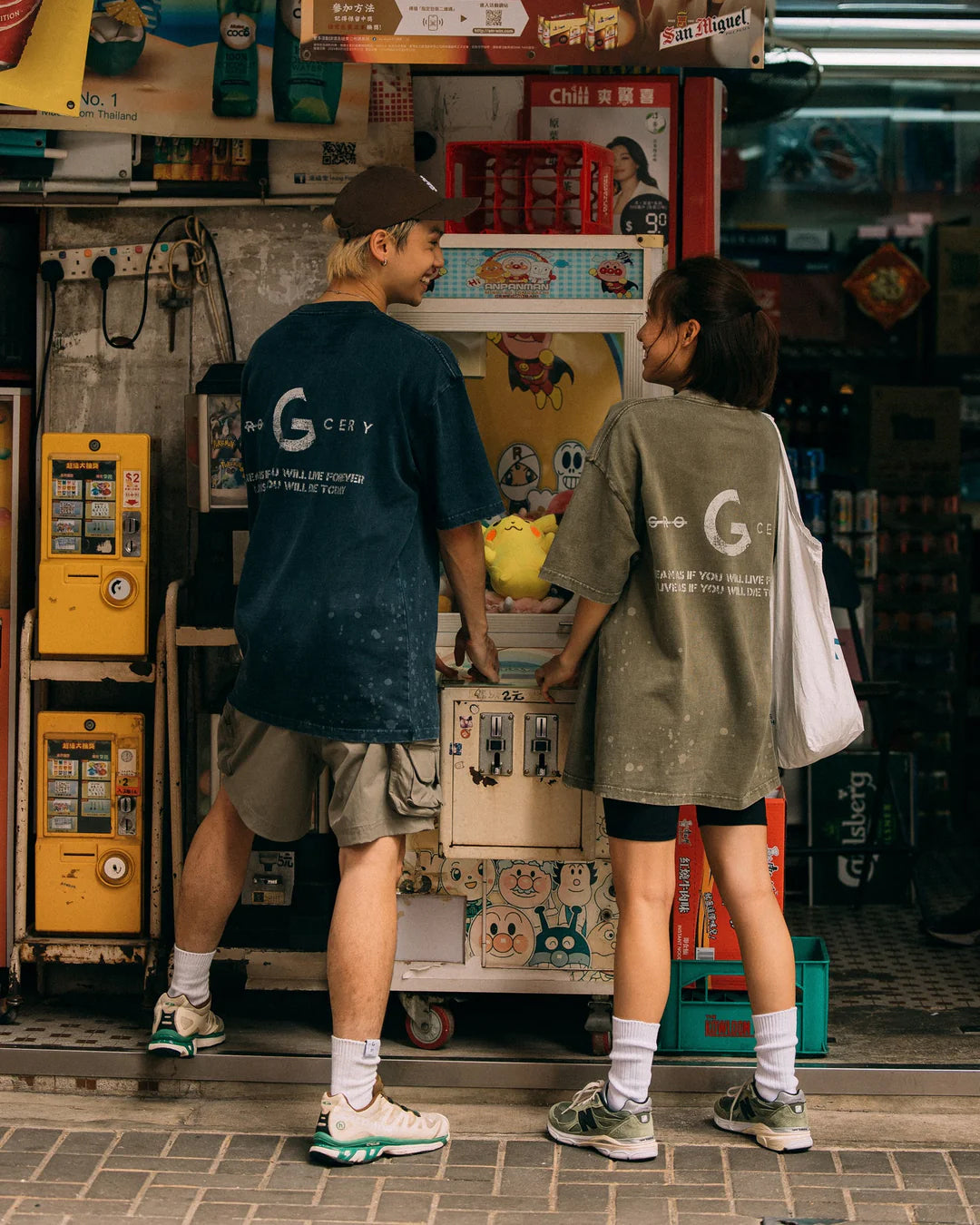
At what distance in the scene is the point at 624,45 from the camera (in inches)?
146

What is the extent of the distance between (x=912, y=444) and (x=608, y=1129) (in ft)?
15.0

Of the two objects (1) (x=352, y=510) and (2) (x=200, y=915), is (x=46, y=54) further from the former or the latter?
(2) (x=200, y=915)

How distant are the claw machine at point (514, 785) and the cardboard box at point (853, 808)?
226cm

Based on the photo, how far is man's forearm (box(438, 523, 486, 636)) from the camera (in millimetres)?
3402

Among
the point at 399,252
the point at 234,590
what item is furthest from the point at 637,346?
the point at 234,590

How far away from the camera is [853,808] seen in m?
6.04

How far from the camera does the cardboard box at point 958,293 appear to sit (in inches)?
292

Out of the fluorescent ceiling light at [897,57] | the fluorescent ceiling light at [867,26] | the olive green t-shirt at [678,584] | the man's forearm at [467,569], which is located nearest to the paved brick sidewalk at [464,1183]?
the olive green t-shirt at [678,584]

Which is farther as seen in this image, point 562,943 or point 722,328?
point 562,943

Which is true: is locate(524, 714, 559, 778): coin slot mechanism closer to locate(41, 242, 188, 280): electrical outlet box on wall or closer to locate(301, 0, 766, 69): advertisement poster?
locate(301, 0, 766, 69): advertisement poster

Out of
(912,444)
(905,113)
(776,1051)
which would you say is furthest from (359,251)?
(905,113)

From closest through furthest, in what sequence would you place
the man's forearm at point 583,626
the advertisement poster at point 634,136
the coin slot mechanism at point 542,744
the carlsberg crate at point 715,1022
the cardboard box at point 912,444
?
the man's forearm at point 583,626 < the coin slot mechanism at point 542,744 < the carlsberg crate at point 715,1022 < the advertisement poster at point 634,136 < the cardboard box at point 912,444

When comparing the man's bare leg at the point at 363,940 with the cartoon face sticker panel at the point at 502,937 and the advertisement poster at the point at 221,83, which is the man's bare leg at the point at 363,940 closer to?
the cartoon face sticker panel at the point at 502,937

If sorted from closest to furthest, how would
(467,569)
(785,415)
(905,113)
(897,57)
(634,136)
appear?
(467,569)
(634,136)
(897,57)
(785,415)
(905,113)
